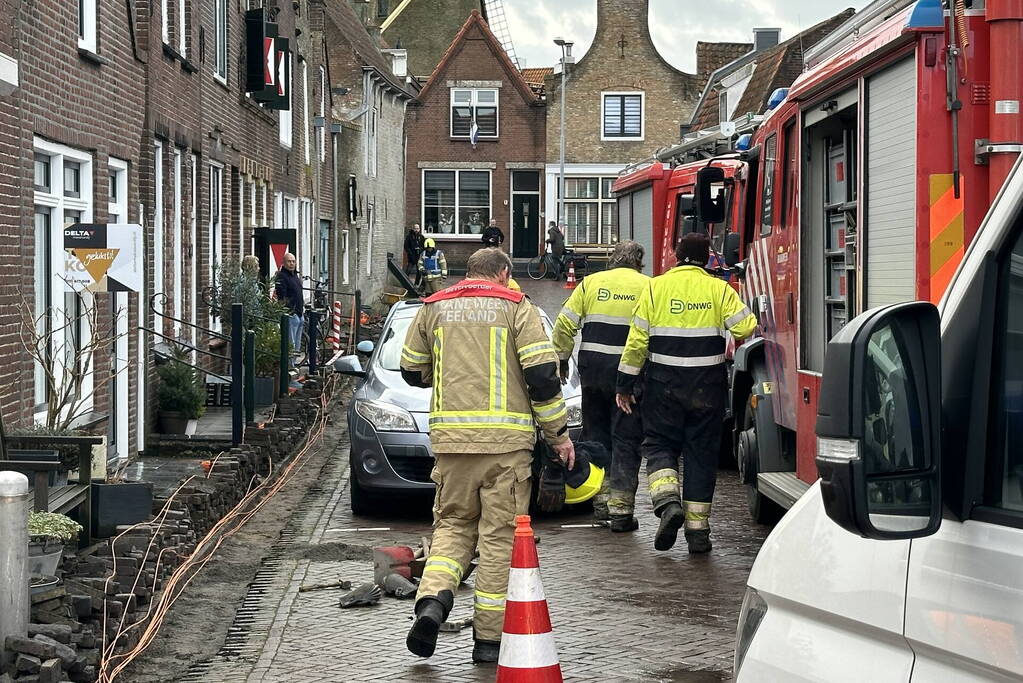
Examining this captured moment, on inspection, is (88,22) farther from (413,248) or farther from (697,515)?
(413,248)

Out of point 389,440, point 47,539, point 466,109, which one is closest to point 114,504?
point 47,539

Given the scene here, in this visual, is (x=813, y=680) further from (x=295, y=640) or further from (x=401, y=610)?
(x=401, y=610)

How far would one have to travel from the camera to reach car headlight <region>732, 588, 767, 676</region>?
306 cm

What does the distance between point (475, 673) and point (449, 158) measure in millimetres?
49166

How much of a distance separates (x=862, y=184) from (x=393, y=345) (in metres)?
5.93

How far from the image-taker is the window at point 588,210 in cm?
5488

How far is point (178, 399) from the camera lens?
15.4 metres

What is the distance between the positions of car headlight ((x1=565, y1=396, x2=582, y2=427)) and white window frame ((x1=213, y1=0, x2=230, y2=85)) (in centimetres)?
995

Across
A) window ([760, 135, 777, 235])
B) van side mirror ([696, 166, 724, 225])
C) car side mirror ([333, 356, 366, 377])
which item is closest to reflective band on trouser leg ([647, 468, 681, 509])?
window ([760, 135, 777, 235])

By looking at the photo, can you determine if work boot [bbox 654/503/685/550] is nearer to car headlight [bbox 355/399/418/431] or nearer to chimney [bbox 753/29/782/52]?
car headlight [bbox 355/399/418/431]

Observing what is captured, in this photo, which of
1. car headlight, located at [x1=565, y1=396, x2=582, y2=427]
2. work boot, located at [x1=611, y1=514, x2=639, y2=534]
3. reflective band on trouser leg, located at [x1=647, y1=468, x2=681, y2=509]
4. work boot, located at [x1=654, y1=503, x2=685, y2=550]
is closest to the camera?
work boot, located at [x1=654, y1=503, x2=685, y2=550]

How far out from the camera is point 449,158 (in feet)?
181

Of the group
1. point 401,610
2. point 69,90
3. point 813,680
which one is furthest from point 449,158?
point 813,680

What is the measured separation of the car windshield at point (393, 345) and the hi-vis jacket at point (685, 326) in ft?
9.29
